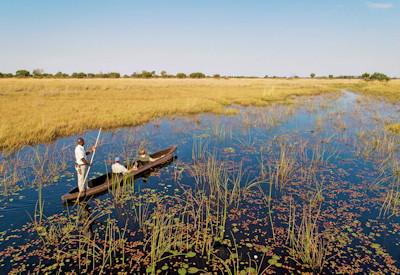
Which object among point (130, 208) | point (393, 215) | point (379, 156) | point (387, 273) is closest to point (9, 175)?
point (130, 208)

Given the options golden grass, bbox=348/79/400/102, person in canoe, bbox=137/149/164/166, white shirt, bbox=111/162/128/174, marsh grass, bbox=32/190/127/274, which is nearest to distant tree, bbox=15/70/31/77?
golden grass, bbox=348/79/400/102

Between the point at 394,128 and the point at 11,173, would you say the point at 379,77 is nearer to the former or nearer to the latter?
the point at 394,128

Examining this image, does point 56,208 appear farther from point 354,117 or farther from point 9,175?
point 354,117

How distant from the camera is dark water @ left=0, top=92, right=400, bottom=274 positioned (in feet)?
23.9

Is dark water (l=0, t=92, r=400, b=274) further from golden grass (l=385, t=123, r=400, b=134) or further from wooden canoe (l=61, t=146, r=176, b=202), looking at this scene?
golden grass (l=385, t=123, r=400, b=134)

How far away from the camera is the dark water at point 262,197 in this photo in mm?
7281

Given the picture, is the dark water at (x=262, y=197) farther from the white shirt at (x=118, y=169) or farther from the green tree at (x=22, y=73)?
the green tree at (x=22, y=73)

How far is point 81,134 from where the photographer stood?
65.0 feet

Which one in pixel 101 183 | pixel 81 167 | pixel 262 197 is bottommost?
pixel 262 197

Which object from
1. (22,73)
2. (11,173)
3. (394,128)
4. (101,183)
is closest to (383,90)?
(394,128)

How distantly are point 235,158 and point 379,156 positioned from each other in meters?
7.82

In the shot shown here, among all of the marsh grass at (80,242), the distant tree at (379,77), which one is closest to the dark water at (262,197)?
the marsh grass at (80,242)

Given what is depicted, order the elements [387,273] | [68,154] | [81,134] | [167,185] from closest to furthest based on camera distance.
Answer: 1. [387,273]
2. [167,185]
3. [68,154]
4. [81,134]

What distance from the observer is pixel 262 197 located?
35.3ft
